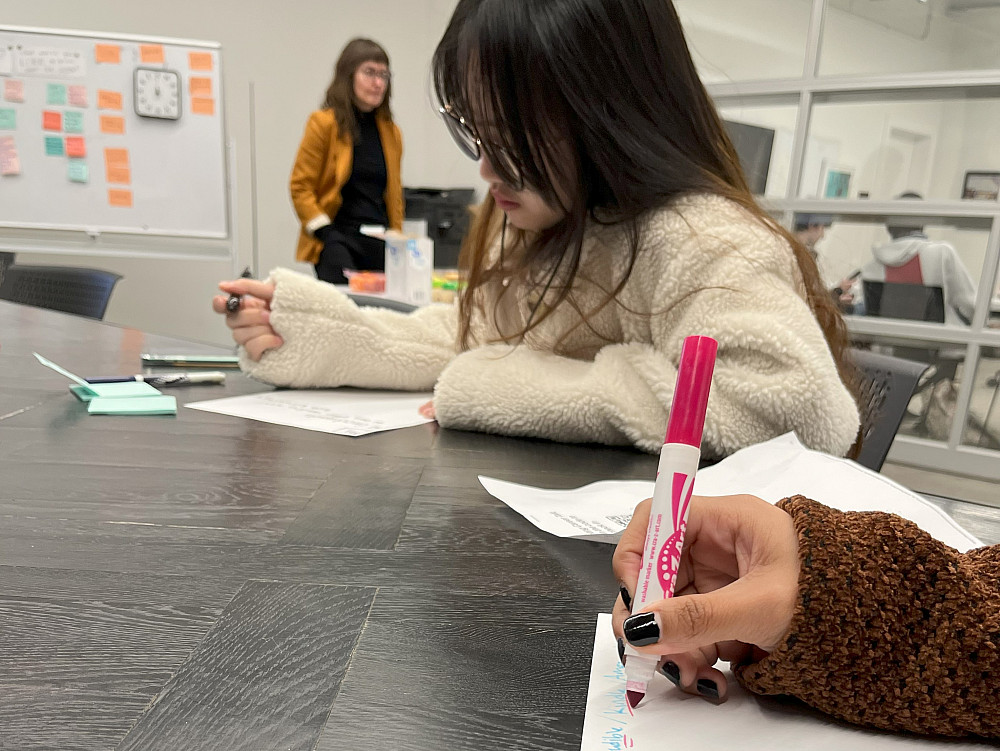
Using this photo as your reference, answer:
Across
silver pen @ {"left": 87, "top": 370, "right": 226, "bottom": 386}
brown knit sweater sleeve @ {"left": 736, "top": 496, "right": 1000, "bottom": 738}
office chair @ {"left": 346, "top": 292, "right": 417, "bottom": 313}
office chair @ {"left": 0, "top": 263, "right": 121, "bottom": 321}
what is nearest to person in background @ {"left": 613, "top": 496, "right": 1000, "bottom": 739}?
brown knit sweater sleeve @ {"left": 736, "top": 496, "right": 1000, "bottom": 738}

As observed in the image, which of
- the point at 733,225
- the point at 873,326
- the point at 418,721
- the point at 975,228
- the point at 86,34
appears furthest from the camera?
the point at 86,34

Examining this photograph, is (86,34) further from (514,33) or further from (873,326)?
(873,326)

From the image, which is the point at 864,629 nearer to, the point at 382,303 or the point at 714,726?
the point at 714,726

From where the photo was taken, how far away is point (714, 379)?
642 mm

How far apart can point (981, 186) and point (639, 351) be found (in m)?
2.27

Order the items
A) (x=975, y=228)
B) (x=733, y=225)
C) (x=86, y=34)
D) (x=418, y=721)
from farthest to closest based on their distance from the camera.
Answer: (x=86, y=34) → (x=975, y=228) → (x=733, y=225) → (x=418, y=721)

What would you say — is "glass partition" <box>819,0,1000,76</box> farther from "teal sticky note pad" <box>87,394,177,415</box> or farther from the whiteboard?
"teal sticky note pad" <box>87,394,177,415</box>

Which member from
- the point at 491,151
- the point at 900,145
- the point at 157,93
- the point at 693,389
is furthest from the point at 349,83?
the point at 693,389

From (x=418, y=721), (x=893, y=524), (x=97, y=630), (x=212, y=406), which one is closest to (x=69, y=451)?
(x=212, y=406)

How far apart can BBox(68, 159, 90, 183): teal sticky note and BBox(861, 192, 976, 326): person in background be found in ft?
9.91

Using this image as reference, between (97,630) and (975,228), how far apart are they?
2.72 meters

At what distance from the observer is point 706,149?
0.76m

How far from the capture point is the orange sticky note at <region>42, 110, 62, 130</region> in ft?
9.41

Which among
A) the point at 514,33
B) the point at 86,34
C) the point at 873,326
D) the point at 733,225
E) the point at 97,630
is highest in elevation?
the point at 86,34
